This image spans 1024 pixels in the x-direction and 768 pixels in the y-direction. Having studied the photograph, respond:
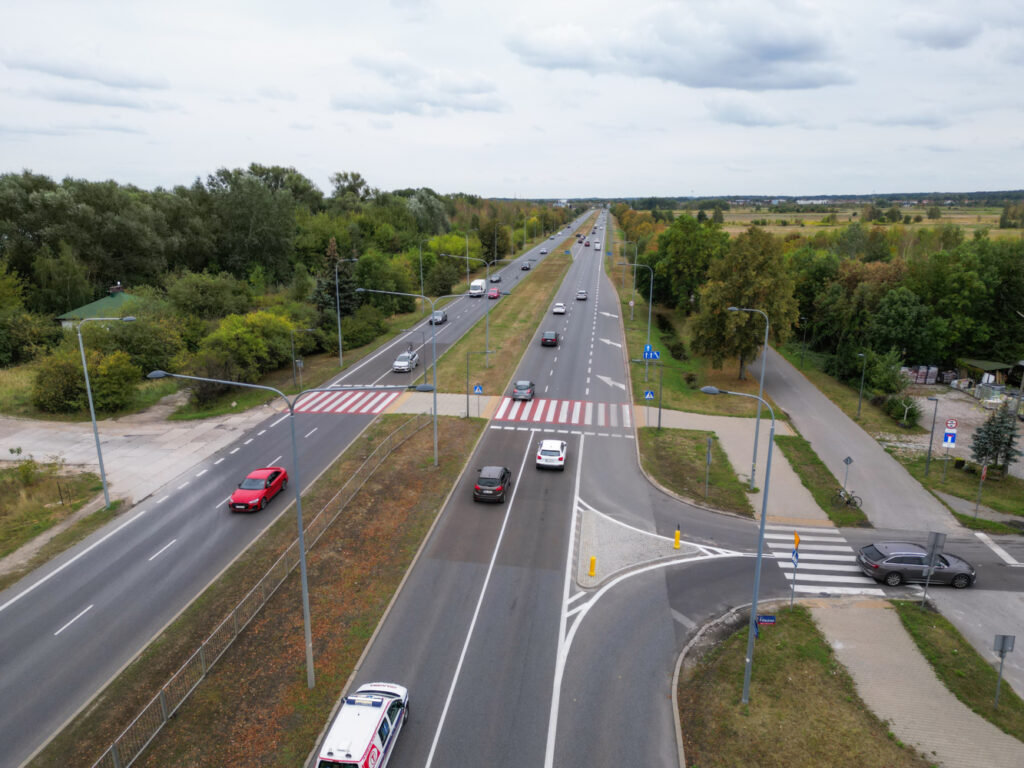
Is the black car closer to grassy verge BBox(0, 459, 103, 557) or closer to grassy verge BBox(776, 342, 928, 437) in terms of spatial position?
grassy verge BBox(0, 459, 103, 557)

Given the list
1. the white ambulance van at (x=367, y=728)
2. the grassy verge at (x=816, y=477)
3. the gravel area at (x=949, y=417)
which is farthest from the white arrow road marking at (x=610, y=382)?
the white ambulance van at (x=367, y=728)

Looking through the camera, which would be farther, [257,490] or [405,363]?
[405,363]

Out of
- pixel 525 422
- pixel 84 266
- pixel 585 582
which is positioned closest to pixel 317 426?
pixel 525 422

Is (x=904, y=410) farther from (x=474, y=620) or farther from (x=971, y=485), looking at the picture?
(x=474, y=620)

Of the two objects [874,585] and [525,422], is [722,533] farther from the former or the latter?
[525,422]

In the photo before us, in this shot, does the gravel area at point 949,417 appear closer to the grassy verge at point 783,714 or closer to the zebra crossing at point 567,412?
the zebra crossing at point 567,412

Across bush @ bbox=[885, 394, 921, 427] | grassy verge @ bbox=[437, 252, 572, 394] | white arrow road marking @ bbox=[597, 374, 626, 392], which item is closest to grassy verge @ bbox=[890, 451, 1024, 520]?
bush @ bbox=[885, 394, 921, 427]

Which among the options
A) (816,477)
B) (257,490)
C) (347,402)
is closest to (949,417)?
(816,477)
